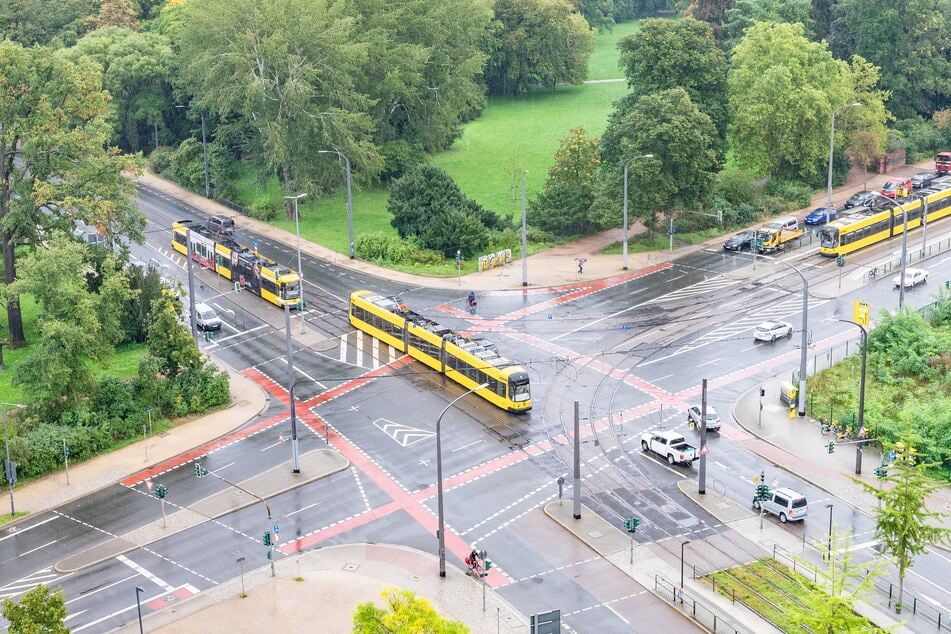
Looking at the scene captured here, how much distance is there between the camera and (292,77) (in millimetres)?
110312

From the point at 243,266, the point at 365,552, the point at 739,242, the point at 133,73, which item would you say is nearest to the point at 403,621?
the point at 365,552

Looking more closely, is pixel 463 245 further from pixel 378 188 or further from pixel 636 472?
pixel 636 472

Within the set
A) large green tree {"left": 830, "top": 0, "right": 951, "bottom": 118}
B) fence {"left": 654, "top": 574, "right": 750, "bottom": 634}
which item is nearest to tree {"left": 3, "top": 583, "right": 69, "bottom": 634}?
fence {"left": 654, "top": 574, "right": 750, "bottom": 634}

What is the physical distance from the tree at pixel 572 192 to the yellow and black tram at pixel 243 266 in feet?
82.4

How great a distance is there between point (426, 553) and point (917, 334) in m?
38.0

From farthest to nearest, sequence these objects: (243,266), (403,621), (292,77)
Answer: (292,77)
(243,266)
(403,621)

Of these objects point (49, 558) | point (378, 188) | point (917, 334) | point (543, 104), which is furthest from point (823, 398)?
point (543, 104)

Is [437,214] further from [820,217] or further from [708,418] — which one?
[708,418]

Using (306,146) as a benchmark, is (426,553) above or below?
below

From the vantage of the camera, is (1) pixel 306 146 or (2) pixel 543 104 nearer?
(1) pixel 306 146

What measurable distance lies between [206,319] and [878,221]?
185 ft

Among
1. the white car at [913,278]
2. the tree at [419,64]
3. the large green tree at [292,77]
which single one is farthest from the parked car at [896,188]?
the large green tree at [292,77]

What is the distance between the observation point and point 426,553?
57.0 meters

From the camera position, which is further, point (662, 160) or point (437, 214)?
point (437, 214)
